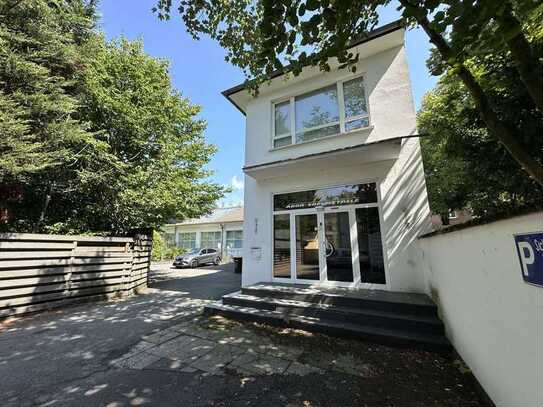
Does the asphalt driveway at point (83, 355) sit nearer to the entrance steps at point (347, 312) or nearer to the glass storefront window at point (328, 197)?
the entrance steps at point (347, 312)

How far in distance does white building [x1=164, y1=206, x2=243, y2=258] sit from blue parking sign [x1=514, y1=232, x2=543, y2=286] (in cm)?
2283

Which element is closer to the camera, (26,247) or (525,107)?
(525,107)

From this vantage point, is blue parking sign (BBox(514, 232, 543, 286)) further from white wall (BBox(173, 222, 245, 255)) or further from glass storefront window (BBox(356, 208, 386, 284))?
white wall (BBox(173, 222, 245, 255))

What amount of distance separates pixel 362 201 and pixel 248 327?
4.58 metres

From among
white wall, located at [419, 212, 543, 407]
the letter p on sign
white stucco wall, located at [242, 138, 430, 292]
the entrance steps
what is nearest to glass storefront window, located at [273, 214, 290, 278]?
the entrance steps

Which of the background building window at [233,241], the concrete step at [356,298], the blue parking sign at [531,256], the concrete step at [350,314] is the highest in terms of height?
the background building window at [233,241]

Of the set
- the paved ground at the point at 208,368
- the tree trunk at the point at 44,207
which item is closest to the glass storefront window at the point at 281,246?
the paved ground at the point at 208,368

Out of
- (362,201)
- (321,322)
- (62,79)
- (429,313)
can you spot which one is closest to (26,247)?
(62,79)

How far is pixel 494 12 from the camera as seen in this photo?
169 centimetres

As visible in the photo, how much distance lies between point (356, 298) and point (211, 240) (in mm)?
23201

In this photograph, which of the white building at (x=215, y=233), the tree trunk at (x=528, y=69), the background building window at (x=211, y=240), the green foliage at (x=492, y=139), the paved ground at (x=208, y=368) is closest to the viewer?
the tree trunk at (x=528, y=69)

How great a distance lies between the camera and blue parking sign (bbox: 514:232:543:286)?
178cm

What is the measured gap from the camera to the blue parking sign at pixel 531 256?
70.3 inches

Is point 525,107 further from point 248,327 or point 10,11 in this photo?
point 10,11
